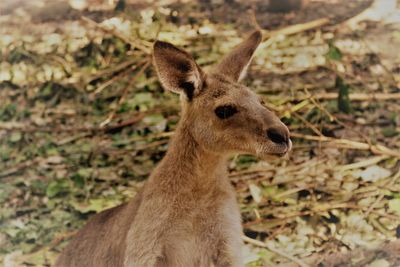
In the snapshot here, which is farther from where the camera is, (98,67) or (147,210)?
(98,67)

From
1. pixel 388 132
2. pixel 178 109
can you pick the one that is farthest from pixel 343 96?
pixel 178 109

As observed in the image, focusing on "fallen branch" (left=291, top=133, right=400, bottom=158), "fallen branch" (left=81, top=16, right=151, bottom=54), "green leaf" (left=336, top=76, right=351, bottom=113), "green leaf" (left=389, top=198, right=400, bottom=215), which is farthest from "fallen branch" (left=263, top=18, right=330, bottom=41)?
"green leaf" (left=389, top=198, right=400, bottom=215)

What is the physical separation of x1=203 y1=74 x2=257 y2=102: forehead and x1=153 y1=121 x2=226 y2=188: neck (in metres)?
0.18

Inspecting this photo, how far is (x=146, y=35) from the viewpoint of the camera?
356 cm

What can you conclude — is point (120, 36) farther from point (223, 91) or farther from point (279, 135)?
point (279, 135)

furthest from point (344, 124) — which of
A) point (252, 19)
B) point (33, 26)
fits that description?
point (33, 26)

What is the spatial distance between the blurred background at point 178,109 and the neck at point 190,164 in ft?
2.63

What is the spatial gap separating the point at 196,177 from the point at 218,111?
1.03 feet

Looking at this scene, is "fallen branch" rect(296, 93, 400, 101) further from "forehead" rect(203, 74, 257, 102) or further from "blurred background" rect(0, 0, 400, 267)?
"forehead" rect(203, 74, 257, 102)

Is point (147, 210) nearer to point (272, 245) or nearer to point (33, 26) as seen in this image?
point (272, 245)

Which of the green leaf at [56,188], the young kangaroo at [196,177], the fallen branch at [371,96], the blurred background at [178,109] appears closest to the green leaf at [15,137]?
the blurred background at [178,109]

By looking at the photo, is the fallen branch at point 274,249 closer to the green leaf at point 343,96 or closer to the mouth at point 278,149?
the green leaf at point 343,96

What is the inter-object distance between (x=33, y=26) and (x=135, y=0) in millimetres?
623

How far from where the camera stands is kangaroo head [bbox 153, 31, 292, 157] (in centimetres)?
243
